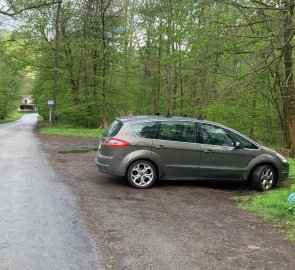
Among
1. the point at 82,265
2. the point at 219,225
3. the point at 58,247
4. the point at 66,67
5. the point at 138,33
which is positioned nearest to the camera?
the point at 82,265

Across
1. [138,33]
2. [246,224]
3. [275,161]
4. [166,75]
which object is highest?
[138,33]

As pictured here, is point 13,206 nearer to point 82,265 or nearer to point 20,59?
point 82,265

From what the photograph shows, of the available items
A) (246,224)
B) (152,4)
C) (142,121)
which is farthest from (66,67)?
(246,224)

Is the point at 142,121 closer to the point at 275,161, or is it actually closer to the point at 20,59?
the point at 275,161

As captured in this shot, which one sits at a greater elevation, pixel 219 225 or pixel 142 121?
pixel 142 121

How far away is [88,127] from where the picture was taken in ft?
110

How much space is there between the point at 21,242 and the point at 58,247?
54 centimetres

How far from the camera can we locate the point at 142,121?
30.5 feet

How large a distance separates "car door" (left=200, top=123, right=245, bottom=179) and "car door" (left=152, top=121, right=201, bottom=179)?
0.20m

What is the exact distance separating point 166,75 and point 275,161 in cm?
2153

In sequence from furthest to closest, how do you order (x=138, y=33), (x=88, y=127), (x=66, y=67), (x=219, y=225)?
(x=138, y=33), (x=66, y=67), (x=88, y=127), (x=219, y=225)

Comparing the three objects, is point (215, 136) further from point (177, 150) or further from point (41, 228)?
point (41, 228)

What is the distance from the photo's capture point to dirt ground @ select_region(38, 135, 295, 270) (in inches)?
187

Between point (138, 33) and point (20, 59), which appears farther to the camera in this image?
point (138, 33)
